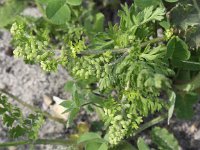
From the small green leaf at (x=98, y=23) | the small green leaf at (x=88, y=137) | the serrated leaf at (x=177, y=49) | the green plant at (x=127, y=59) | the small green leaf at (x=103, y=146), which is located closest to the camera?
the green plant at (x=127, y=59)

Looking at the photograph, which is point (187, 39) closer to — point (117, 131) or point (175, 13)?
point (175, 13)

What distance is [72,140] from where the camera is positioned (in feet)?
8.30

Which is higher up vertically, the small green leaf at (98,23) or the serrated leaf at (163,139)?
the small green leaf at (98,23)

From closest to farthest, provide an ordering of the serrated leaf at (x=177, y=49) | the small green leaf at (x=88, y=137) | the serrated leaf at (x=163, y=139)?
the serrated leaf at (x=177, y=49) < the small green leaf at (x=88, y=137) < the serrated leaf at (x=163, y=139)

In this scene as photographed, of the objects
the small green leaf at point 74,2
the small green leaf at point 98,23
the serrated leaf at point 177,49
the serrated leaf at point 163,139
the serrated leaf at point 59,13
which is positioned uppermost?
the small green leaf at point 74,2

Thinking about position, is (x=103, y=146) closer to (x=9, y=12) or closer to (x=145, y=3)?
(x=145, y=3)

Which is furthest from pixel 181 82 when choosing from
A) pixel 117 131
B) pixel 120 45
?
pixel 117 131

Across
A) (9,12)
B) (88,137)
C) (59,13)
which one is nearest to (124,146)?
(88,137)

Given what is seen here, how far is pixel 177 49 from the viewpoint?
2.05m

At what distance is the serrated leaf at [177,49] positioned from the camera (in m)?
2.01

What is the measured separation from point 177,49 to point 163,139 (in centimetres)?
65

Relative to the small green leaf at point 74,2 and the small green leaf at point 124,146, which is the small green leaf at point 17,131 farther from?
the small green leaf at point 74,2

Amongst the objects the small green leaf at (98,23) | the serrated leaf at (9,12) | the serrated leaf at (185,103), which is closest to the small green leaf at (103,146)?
the serrated leaf at (185,103)

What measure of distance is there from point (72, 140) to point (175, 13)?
88 cm
